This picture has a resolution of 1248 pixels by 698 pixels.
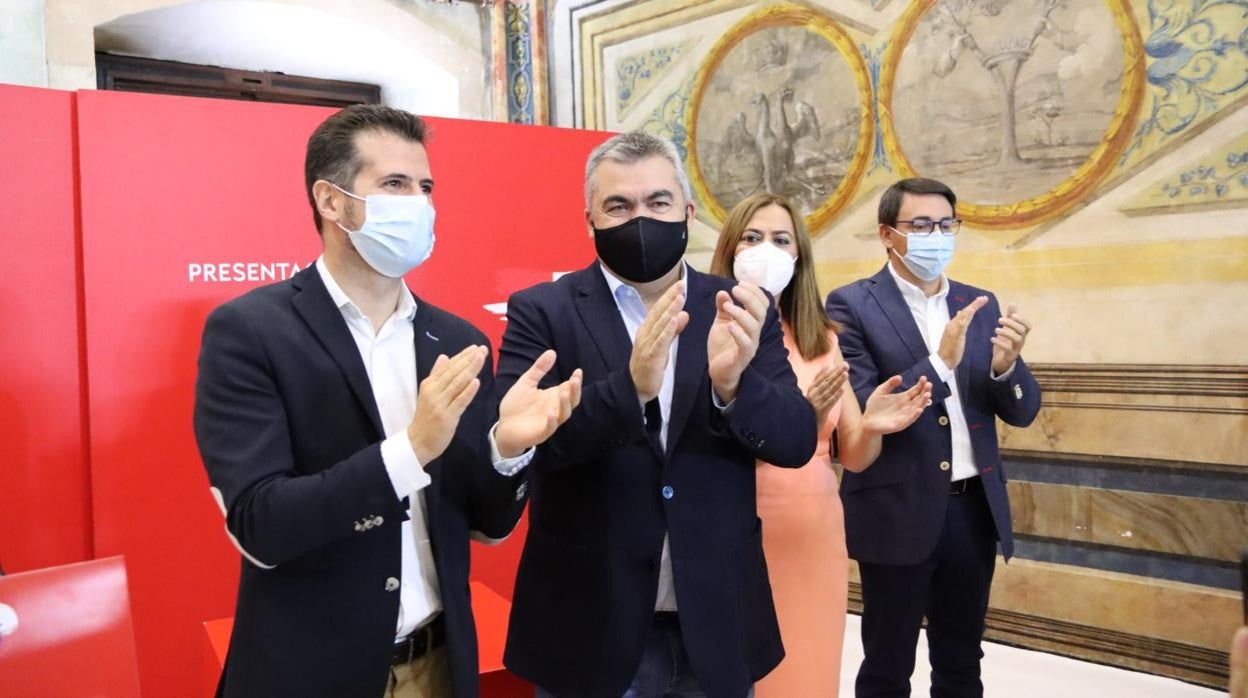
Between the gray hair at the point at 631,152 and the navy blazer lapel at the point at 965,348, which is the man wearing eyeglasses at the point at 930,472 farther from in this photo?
the gray hair at the point at 631,152

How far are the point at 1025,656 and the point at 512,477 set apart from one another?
11.4 ft

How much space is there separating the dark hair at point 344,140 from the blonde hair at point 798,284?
1.24m

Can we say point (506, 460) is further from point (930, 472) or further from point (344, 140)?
point (930, 472)

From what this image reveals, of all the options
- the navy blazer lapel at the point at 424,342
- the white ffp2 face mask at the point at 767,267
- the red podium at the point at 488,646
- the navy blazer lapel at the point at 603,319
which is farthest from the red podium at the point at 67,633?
the white ffp2 face mask at the point at 767,267

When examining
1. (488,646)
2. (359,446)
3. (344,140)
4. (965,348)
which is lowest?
(488,646)

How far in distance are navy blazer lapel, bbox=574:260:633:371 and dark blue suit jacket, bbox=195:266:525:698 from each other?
33 centimetres

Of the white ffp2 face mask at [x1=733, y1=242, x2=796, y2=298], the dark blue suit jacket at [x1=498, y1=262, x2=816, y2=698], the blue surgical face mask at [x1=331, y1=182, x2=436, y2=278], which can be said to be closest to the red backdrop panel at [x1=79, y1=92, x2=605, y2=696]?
the white ffp2 face mask at [x1=733, y1=242, x2=796, y2=298]

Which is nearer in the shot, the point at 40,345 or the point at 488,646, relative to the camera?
the point at 488,646

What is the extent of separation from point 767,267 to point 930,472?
31.2 inches

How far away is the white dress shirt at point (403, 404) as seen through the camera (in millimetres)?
1758

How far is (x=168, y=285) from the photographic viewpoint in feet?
12.0

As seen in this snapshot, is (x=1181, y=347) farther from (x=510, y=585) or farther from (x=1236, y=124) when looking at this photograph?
(x=510, y=585)

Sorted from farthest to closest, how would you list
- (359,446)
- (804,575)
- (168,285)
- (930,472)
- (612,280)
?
(168,285) < (930,472) < (804,575) < (612,280) < (359,446)

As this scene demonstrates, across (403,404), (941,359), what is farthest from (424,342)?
(941,359)
